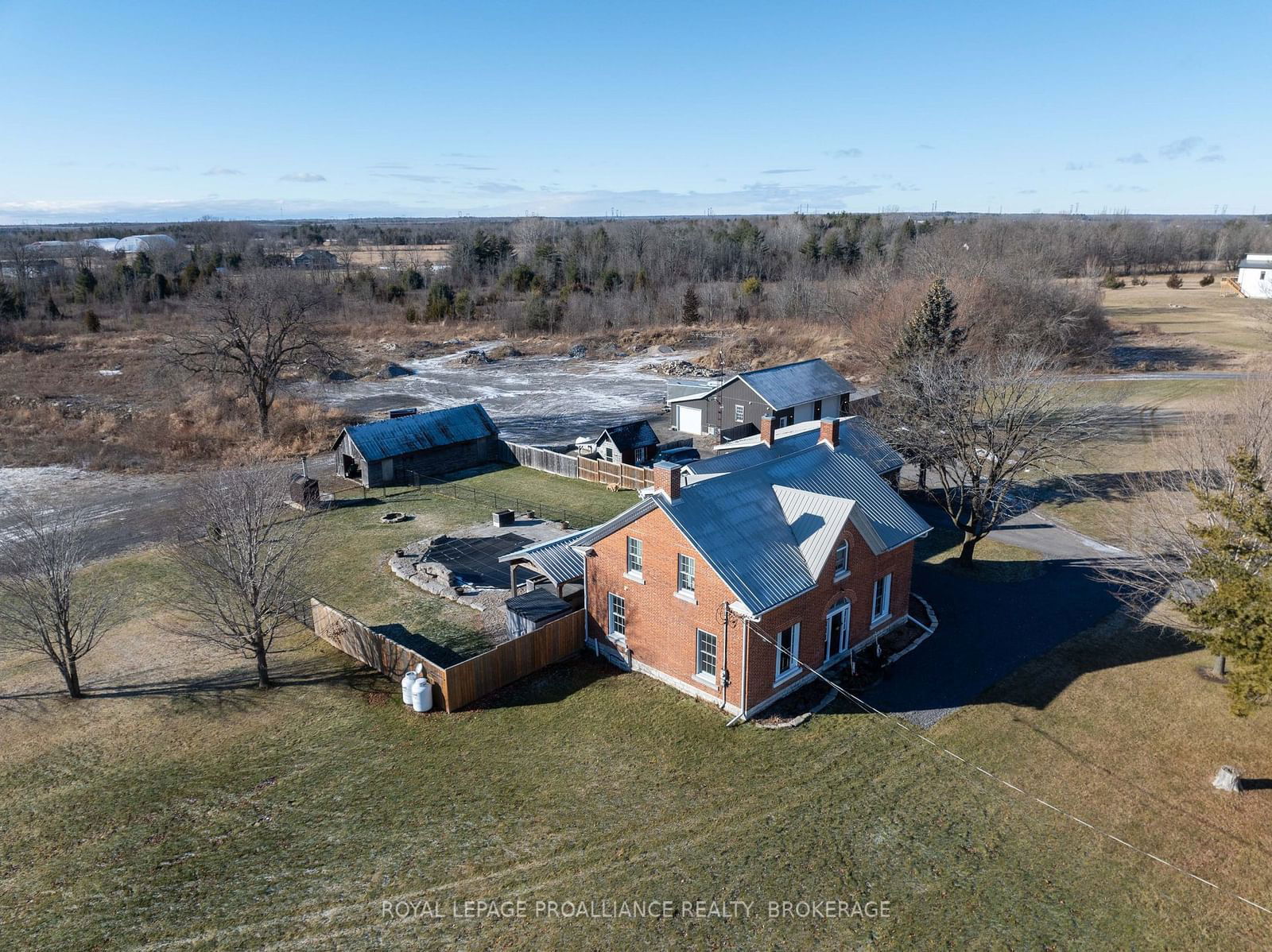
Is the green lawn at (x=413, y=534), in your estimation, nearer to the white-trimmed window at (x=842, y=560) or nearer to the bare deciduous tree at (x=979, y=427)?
the white-trimmed window at (x=842, y=560)

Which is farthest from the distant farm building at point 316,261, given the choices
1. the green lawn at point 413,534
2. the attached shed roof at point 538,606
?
the attached shed roof at point 538,606

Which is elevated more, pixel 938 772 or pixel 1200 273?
pixel 1200 273

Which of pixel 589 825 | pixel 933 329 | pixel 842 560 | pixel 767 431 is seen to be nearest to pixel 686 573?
pixel 842 560

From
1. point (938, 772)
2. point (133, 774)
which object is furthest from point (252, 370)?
point (938, 772)

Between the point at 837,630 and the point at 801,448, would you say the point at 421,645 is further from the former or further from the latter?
the point at 801,448

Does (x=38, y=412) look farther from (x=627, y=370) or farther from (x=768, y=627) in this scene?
(x=768, y=627)

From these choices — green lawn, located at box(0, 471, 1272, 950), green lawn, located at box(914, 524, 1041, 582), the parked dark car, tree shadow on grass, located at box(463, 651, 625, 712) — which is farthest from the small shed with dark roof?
green lawn, located at box(0, 471, 1272, 950)

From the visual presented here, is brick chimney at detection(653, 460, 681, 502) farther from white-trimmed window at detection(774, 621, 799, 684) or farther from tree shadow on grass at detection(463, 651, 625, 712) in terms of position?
tree shadow on grass at detection(463, 651, 625, 712)
